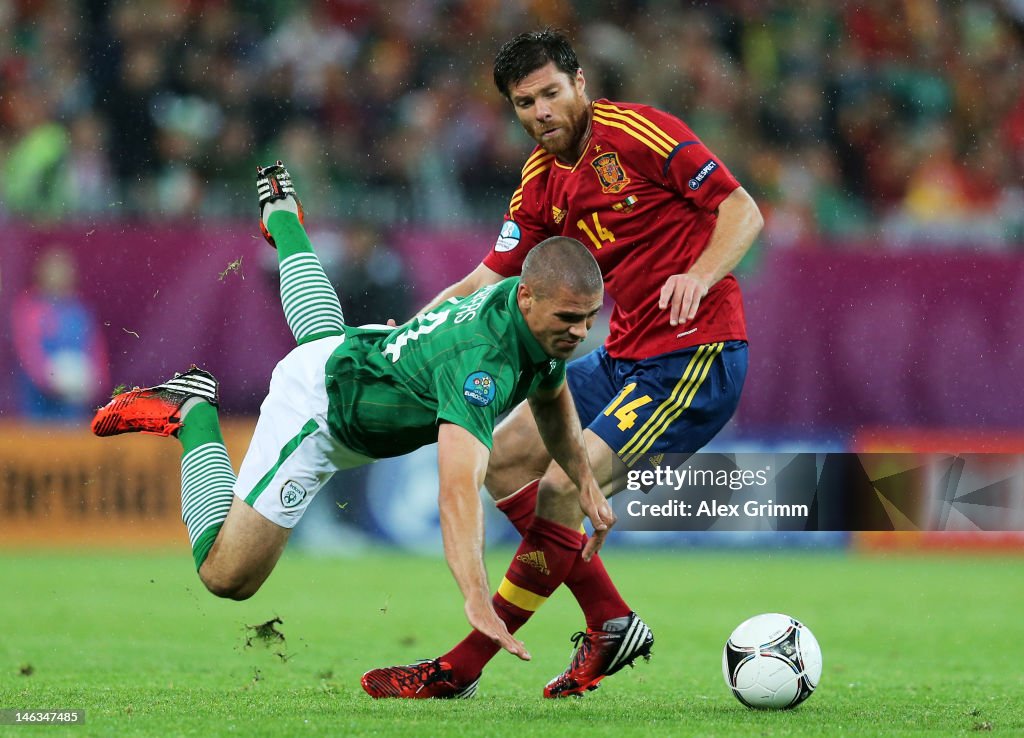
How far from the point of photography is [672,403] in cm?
620

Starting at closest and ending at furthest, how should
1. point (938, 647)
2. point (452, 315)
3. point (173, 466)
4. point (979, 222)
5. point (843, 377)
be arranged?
point (452, 315) < point (938, 647) < point (173, 466) < point (843, 377) < point (979, 222)

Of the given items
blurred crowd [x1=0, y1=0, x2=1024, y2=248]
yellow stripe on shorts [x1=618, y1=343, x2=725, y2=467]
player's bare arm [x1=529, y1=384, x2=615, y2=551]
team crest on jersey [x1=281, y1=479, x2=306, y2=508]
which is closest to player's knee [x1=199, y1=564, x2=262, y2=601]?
team crest on jersey [x1=281, y1=479, x2=306, y2=508]

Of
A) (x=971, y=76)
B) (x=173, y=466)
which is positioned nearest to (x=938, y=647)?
(x=173, y=466)

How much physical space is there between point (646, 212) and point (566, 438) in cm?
125

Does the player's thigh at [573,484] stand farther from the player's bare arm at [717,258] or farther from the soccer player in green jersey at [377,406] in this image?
the player's bare arm at [717,258]

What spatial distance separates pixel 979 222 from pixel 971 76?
3563mm

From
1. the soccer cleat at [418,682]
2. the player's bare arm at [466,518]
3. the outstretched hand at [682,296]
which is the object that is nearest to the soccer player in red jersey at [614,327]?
the soccer cleat at [418,682]

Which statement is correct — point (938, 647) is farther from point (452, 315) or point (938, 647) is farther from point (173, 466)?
point (173, 466)

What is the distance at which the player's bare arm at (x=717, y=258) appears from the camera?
576cm

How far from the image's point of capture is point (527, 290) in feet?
16.8

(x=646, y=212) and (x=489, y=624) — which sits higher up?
(x=646, y=212)

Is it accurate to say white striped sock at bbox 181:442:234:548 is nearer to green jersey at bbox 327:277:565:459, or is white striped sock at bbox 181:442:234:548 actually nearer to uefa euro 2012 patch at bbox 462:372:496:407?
green jersey at bbox 327:277:565:459

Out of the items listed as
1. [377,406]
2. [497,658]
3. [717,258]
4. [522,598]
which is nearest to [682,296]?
[717,258]

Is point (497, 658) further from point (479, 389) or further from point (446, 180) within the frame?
point (446, 180)
